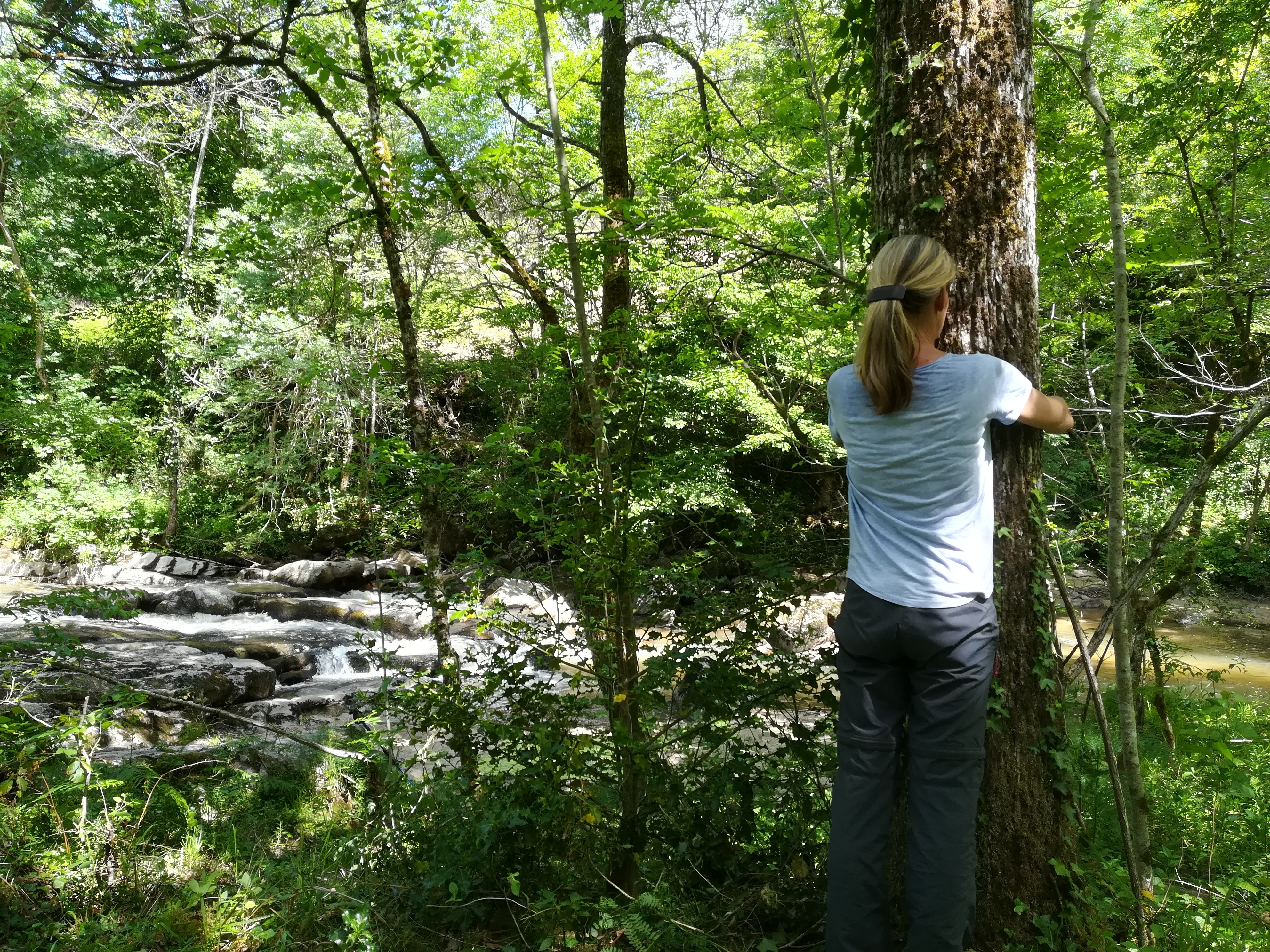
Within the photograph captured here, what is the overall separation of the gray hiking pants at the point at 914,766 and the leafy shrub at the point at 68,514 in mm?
16598

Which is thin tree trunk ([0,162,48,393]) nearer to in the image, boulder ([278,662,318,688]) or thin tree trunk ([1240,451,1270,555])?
boulder ([278,662,318,688])

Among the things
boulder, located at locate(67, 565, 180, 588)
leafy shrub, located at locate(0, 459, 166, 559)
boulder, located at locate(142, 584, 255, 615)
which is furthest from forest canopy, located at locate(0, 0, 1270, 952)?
leafy shrub, located at locate(0, 459, 166, 559)

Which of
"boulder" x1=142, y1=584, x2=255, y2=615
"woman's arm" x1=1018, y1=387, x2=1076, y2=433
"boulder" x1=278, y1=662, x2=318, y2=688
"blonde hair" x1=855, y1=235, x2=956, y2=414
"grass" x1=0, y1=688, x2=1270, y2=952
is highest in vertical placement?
"blonde hair" x1=855, y1=235, x2=956, y2=414

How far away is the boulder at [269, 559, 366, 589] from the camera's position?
14.6m

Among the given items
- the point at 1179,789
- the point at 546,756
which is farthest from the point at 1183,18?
the point at 546,756

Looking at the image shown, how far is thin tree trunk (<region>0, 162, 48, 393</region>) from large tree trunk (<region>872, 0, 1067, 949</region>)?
57.0 ft

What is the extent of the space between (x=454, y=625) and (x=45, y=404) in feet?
22.4

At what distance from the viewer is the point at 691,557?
2.84 metres

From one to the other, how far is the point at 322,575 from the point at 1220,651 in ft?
51.5

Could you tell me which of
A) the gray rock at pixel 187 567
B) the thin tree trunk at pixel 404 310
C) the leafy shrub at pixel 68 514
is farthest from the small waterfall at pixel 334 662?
the leafy shrub at pixel 68 514

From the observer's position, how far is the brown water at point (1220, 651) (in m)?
9.42

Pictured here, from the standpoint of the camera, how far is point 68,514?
14508 millimetres

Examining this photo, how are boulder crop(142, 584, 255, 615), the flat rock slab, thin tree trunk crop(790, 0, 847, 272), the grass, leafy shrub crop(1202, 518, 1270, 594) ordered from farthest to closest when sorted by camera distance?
boulder crop(142, 584, 255, 615)
leafy shrub crop(1202, 518, 1270, 594)
the flat rock slab
thin tree trunk crop(790, 0, 847, 272)
the grass

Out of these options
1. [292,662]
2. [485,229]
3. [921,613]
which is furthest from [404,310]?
[292,662]
